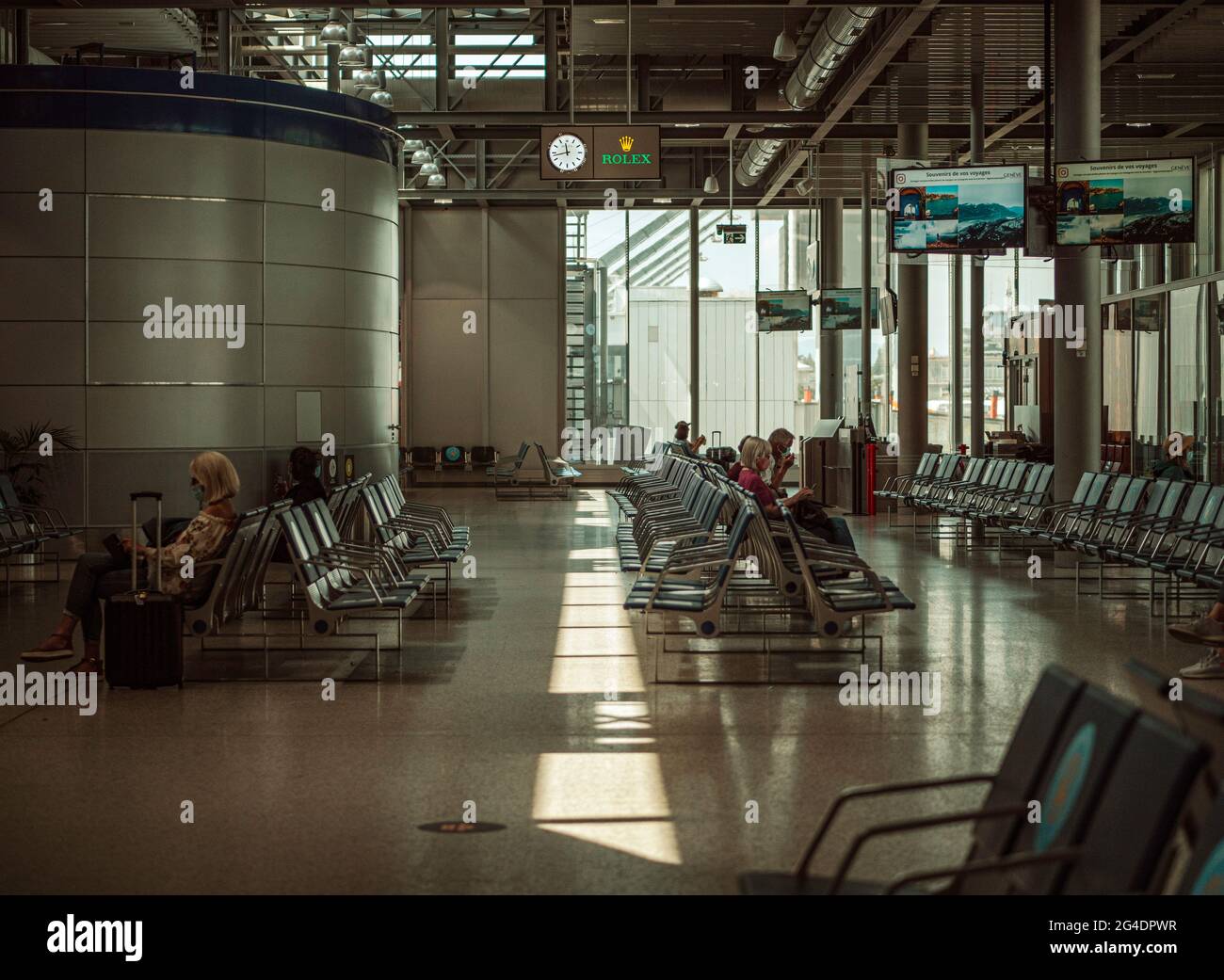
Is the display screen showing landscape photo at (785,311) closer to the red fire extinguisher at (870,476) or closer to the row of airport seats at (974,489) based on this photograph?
the red fire extinguisher at (870,476)

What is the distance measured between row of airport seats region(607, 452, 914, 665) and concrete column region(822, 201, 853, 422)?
Result: 12.5m

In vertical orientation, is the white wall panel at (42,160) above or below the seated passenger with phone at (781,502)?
above

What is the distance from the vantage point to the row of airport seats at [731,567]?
768 centimetres

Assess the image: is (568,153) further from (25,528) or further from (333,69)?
(25,528)

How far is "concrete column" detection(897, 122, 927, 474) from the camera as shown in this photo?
20.5 m

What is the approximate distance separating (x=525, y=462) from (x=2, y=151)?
15.5m

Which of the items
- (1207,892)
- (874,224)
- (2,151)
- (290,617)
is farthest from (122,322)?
(874,224)

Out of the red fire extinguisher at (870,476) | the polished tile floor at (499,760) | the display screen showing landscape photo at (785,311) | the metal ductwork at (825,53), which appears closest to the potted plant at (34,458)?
the polished tile floor at (499,760)

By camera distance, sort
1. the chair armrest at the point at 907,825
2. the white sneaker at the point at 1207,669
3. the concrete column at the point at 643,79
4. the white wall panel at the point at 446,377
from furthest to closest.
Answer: the white wall panel at the point at 446,377 < the concrete column at the point at 643,79 < the white sneaker at the point at 1207,669 < the chair armrest at the point at 907,825

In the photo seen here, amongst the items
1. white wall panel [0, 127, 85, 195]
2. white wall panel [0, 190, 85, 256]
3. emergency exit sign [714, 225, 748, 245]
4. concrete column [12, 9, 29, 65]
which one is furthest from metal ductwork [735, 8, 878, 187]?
concrete column [12, 9, 29, 65]

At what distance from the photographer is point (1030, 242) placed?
13.0 meters

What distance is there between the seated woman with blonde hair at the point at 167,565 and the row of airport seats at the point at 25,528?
3505 mm

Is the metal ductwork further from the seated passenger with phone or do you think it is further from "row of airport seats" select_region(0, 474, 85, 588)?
"row of airport seats" select_region(0, 474, 85, 588)
